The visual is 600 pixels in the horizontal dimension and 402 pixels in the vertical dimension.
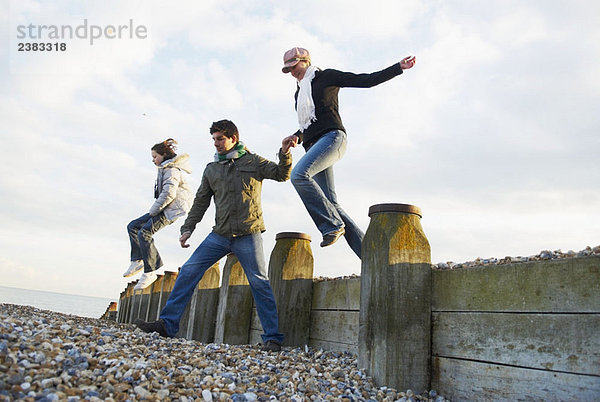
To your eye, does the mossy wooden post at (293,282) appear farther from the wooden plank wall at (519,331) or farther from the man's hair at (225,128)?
the wooden plank wall at (519,331)

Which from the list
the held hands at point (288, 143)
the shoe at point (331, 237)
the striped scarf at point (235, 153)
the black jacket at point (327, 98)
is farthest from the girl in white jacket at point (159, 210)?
the shoe at point (331, 237)

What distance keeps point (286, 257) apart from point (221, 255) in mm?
761

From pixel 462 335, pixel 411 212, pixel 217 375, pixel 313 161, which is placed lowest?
pixel 217 375

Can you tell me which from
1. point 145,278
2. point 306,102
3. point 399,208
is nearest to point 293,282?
point 399,208

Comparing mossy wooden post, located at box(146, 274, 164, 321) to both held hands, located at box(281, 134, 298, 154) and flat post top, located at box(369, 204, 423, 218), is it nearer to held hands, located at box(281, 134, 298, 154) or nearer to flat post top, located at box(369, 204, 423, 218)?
held hands, located at box(281, 134, 298, 154)

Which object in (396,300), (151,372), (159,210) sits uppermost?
(159,210)

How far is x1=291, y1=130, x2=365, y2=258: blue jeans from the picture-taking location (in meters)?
4.68

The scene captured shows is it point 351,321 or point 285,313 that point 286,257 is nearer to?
point 285,313

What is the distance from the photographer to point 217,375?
3.44 m

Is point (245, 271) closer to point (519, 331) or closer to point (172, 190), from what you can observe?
point (519, 331)

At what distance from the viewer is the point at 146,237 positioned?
788cm

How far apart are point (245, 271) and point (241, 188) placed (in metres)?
0.90

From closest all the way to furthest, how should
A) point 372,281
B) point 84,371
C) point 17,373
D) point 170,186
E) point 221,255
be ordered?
point 17,373 → point 84,371 → point 372,281 → point 221,255 → point 170,186

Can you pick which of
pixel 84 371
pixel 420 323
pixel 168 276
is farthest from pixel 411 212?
pixel 168 276
